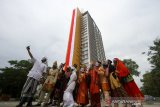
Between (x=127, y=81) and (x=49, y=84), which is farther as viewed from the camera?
(x=49, y=84)

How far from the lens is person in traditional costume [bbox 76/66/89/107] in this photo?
6.68 meters

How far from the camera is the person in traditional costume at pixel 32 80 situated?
20.1 ft

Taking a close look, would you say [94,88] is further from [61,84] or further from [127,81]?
[61,84]

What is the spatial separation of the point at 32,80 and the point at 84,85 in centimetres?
174

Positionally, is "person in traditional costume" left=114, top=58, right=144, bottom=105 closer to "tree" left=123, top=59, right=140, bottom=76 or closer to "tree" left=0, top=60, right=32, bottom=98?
"tree" left=0, top=60, right=32, bottom=98

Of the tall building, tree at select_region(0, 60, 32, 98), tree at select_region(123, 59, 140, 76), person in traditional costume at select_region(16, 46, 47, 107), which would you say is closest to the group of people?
person in traditional costume at select_region(16, 46, 47, 107)

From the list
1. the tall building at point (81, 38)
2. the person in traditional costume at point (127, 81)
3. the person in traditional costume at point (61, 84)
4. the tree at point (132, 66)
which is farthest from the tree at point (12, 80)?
the person in traditional costume at point (127, 81)

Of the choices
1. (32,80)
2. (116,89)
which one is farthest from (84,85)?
(32,80)

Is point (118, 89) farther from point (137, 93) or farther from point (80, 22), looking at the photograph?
point (80, 22)

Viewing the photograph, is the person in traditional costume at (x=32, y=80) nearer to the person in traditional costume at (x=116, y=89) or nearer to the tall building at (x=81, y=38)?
the person in traditional costume at (x=116, y=89)

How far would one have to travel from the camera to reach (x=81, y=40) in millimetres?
49344

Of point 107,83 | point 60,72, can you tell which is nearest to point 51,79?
point 60,72

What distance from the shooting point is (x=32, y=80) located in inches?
251

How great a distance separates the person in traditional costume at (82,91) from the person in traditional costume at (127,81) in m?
1.19
